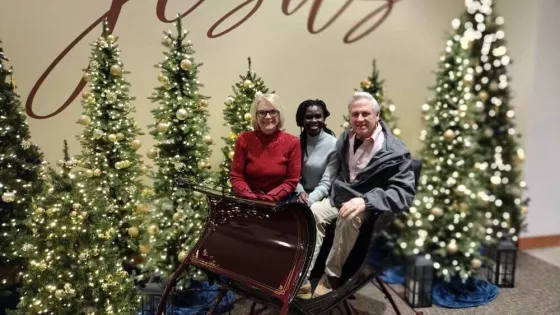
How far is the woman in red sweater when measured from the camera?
114 inches

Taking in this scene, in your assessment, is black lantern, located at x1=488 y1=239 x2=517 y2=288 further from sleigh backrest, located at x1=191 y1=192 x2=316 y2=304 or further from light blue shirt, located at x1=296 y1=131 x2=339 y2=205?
sleigh backrest, located at x1=191 y1=192 x2=316 y2=304

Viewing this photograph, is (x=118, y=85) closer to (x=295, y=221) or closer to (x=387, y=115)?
(x=295, y=221)

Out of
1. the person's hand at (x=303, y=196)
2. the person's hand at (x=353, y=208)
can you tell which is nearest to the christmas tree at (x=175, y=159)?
the person's hand at (x=303, y=196)

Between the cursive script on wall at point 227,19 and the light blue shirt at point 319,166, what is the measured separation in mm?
1707

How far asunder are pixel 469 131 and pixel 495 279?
4.42ft

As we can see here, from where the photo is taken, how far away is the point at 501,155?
4289mm

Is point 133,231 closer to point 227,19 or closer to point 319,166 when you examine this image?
point 319,166

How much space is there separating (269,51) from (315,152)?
1.64 meters

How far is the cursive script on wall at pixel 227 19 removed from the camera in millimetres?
3879

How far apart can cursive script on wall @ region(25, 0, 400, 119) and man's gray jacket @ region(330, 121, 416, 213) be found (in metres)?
1.96

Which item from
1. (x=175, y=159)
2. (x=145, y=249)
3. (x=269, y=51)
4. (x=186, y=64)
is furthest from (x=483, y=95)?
(x=145, y=249)

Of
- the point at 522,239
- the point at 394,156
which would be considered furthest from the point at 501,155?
the point at 394,156

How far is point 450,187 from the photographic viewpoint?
3.65 meters

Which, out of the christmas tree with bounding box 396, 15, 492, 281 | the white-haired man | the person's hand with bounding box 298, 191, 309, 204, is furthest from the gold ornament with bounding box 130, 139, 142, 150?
the christmas tree with bounding box 396, 15, 492, 281
